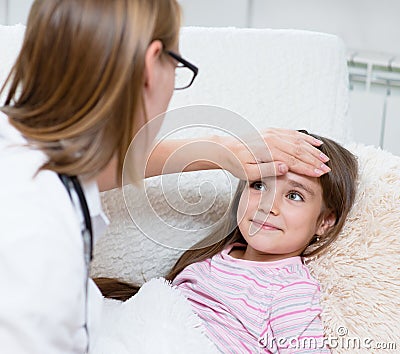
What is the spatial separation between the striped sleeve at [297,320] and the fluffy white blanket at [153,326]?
0.11 metres

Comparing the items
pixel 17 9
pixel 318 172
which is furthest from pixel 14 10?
pixel 318 172

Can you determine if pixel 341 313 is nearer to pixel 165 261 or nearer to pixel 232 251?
pixel 232 251

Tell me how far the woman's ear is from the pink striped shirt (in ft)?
1.45

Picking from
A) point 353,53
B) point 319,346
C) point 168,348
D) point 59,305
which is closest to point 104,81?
point 59,305

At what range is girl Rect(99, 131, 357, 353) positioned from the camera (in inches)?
45.1

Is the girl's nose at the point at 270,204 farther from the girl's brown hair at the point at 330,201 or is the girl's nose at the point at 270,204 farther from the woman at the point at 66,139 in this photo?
the woman at the point at 66,139

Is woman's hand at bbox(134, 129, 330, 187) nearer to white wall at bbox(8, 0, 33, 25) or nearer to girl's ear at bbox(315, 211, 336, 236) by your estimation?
girl's ear at bbox(315, 211, 336, 236)

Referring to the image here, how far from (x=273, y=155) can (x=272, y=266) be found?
0.19 m

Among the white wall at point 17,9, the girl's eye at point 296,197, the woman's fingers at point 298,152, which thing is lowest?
the girl's eye at point 296,197

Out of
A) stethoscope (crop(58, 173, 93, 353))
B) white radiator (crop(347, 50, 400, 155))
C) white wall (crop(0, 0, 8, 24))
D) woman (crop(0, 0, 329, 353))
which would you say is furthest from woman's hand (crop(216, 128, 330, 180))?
white wall (crop(0, 0, 8, 24))

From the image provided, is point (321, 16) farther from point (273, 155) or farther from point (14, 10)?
point (273, 155)

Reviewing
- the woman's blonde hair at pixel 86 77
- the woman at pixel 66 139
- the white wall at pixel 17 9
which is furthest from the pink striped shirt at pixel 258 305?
the white wall at pixel 17 9

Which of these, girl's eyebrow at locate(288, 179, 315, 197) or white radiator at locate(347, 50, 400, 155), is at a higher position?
girl's eyebrow at locate(288, 179, 315, 197)

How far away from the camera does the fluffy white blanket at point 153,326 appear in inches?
42.4
